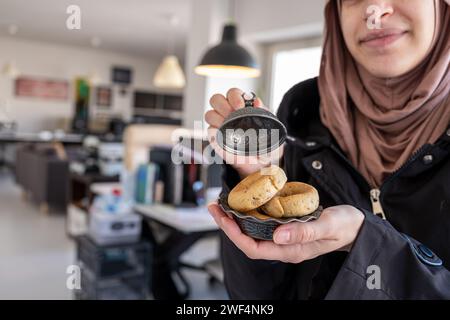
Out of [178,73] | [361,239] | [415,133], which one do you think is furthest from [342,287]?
[178,73]

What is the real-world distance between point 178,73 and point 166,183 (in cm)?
273

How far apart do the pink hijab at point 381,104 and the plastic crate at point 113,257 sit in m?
1.88

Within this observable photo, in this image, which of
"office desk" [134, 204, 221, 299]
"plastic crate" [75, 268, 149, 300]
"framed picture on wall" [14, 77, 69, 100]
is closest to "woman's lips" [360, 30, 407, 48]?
"office desk" [134, 204, 221, 299]

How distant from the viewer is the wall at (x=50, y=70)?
9.05 m

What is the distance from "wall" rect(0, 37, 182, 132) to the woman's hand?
9200 millimetres

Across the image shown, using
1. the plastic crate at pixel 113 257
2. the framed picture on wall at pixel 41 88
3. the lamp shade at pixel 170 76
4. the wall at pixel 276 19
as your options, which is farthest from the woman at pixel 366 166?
the framed picture on wall at pixel 41 88

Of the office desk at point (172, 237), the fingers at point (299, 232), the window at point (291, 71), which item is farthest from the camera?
the office desk at point (172, 237)

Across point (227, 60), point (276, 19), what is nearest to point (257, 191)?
point (227, 60)

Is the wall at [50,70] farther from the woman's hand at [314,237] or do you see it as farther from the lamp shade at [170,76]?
the woman's hand at [314,237]

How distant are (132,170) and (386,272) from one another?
243 centimetres

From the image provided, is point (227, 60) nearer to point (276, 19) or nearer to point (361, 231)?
point (276, 19)

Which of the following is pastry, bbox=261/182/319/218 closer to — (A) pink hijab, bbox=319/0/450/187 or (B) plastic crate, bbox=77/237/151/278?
(A) pink hijab, bbox=319/0/450/187

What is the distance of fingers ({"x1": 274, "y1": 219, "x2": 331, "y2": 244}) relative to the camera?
1.62 ft
